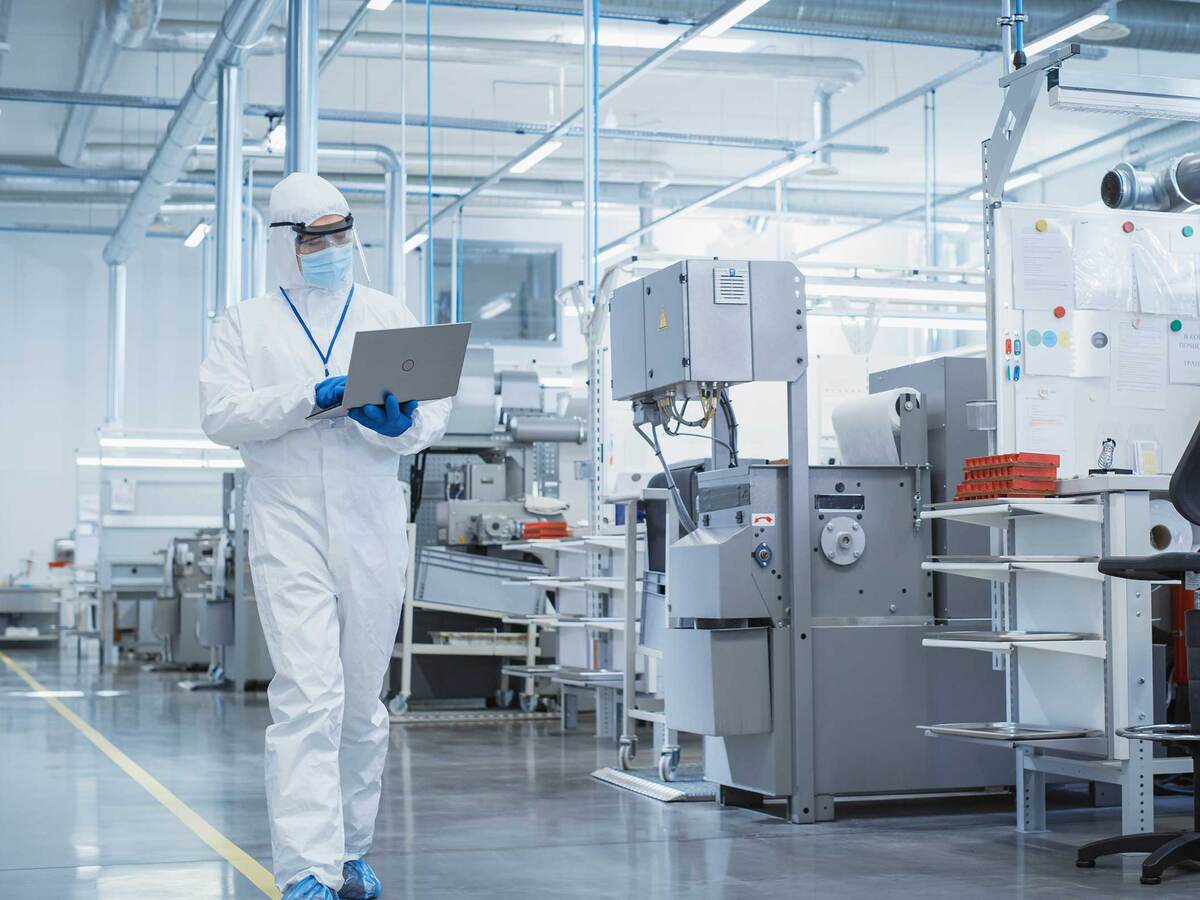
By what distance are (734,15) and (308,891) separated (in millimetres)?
5691

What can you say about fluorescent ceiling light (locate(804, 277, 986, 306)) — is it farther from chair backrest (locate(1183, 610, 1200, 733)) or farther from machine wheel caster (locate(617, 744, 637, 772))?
chair backrest (locate(1183, 610, 1200, 733))

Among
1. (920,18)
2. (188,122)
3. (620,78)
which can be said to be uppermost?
(920,18)

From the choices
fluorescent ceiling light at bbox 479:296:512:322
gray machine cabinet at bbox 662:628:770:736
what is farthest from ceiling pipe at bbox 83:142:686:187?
gray machine cabinet at bbox 662:628:770:736

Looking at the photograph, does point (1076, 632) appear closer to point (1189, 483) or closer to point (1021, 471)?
point (1021, 471)

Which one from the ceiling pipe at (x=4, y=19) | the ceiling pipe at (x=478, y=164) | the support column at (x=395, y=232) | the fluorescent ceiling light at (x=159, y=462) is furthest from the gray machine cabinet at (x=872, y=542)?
the ceiling pipe at (x=478, y=164)

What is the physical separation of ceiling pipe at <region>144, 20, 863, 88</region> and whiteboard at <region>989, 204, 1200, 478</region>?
6820 mm

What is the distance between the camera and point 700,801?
4.95 metres

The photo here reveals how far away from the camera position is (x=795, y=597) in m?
4.55

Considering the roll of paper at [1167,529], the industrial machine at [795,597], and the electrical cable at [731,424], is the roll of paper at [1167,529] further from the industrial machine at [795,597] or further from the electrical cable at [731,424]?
the electrical cable at [731,424]

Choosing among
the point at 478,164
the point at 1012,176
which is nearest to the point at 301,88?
the point at 478,164

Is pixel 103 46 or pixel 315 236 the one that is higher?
pixel 103 46

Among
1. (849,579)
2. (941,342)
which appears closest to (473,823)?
(849,579)

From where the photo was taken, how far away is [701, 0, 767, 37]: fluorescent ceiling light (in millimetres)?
7356

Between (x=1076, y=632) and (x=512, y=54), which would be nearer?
(x=1076, y=632)
